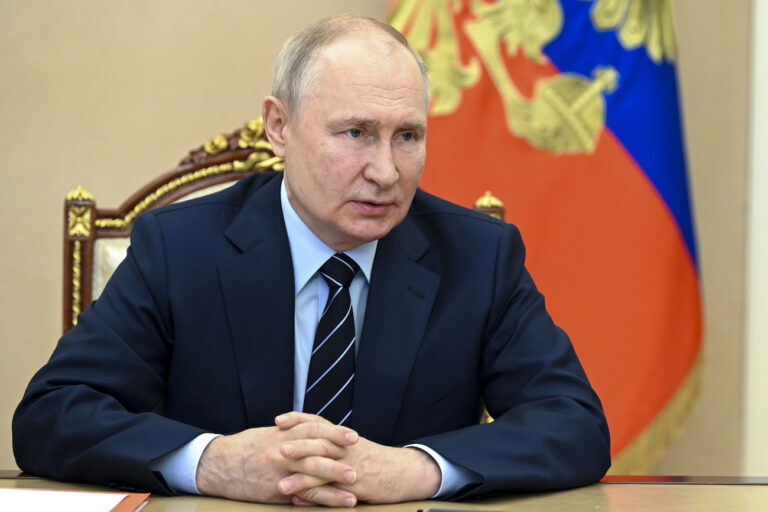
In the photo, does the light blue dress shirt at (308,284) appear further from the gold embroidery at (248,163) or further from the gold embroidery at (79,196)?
the gold embroidery at (79,196)

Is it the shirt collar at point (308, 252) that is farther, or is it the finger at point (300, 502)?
the shirt collar at point (308, 252)

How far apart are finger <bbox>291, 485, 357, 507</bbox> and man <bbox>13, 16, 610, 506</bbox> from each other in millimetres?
231

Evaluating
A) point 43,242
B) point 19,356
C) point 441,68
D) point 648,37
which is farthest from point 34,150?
point 648,37

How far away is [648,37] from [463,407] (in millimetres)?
1861

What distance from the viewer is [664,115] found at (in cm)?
326

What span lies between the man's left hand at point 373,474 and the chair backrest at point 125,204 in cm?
99

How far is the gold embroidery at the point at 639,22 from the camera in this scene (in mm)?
3230

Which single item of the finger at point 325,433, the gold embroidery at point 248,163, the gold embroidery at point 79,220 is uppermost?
the gold embroidery at point 248,163

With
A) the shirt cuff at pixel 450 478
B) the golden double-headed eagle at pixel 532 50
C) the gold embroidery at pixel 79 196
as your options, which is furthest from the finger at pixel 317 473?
the golden double-headed eagle at pixel 532 50

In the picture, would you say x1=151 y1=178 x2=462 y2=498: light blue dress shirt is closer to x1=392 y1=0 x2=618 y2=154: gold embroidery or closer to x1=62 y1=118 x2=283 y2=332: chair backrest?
x1=62 y1=118 x2=283 y2=332: chair backrest

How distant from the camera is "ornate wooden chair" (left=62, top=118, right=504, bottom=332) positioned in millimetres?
2307

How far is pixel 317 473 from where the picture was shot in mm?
1439

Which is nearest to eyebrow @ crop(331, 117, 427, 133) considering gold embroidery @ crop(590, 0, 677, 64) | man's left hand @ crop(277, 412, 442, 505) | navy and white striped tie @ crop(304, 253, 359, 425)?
navy and white striped tie @ crop(304, 253, 359, 425)

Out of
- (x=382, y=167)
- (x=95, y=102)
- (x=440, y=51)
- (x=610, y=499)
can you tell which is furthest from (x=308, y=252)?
(x=95, y=102)
